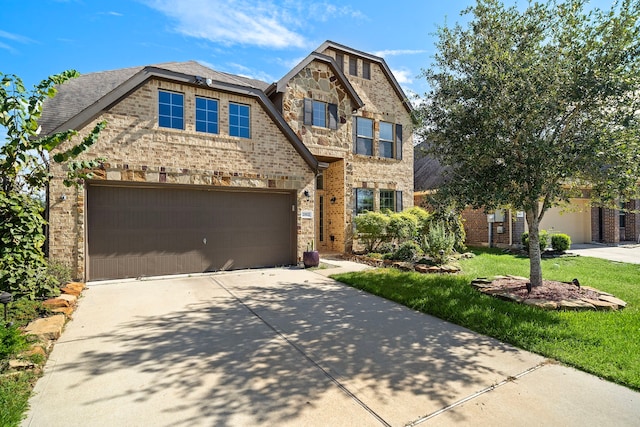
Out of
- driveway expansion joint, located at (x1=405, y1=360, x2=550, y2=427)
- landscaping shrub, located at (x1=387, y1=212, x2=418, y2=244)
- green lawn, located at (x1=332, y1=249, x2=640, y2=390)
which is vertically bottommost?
driveway expansion joint, located at (x1=405, y1=360, x2=550, y2=427)

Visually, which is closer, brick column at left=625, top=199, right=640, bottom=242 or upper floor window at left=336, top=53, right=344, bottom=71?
upper floor window at left=336, top=53, right=344, bottom=71

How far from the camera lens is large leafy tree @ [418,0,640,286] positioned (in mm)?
6051

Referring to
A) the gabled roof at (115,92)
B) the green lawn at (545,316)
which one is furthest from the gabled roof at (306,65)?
the green lawn at (545,316)

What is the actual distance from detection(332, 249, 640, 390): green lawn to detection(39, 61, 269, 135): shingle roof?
7.73 metres

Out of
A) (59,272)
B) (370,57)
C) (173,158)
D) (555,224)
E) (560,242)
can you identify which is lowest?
(59,272)

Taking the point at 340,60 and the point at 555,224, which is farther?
the point at 555,224

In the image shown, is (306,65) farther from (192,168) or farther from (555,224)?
(555,224)

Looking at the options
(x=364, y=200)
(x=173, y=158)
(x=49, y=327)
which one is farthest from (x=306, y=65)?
(x=49, y=327)

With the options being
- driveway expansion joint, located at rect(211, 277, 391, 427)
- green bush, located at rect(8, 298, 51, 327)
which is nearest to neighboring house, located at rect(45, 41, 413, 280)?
green bush, located at rect(8, 298, 51, 327)

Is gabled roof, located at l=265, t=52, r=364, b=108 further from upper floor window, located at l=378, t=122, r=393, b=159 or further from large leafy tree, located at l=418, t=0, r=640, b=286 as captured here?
large leafy tree, located at l=418, t=0, r=640, b=286

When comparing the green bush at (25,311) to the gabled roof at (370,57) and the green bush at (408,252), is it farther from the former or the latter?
the gabled roof at (370,57)

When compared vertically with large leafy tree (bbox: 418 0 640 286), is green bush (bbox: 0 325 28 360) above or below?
below

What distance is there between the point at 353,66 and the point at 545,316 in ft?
44.4

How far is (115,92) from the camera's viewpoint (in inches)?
342
